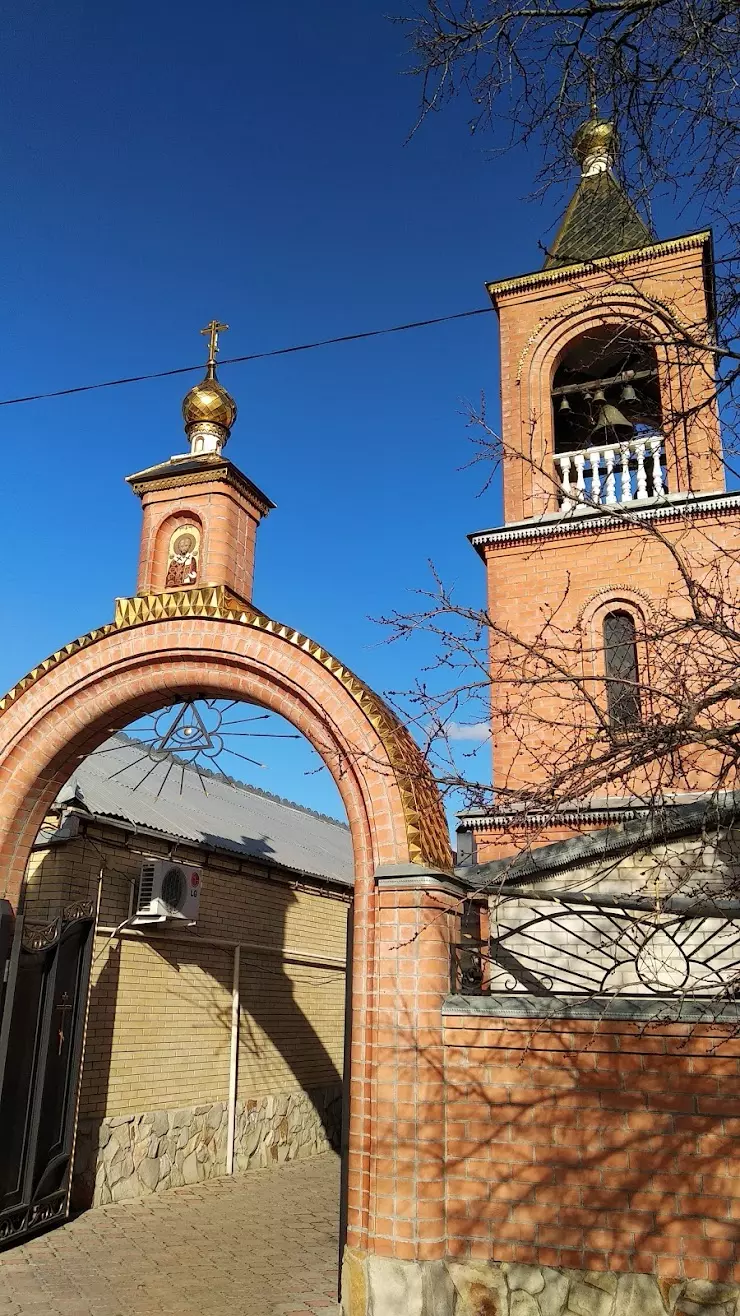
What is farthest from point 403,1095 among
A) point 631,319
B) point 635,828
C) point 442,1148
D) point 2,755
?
point 631,319

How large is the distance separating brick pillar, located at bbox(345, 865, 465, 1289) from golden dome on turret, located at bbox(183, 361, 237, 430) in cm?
480

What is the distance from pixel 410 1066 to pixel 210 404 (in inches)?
238

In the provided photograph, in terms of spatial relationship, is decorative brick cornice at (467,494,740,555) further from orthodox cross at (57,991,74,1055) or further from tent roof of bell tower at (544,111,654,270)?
orthodox cross at (57,991,74,1055)

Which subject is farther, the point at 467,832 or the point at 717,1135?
the point at 467,832

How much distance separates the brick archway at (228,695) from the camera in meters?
6.57

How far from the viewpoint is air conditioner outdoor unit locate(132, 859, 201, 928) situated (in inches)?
367

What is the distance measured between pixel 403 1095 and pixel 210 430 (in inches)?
236

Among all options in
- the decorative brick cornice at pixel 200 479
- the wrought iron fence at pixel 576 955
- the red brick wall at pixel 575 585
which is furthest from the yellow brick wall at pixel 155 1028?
the decorative brick cornice at pixel 200 479

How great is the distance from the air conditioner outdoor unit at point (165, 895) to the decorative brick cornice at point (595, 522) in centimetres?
487

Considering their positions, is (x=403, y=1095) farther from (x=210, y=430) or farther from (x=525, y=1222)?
(x=210, y=430)

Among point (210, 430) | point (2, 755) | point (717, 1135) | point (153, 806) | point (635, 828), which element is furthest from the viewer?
point (153, 806)

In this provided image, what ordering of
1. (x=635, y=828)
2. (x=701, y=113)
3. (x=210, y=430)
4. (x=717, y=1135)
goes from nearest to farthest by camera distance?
(x=701, y=113) < (x=717, y=1135) < (x=635, y=828) < (x=210, y=430)

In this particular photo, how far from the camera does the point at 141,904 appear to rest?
941 cm

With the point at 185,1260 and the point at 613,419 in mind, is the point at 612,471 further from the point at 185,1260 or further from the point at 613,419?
the point at 185,1260
